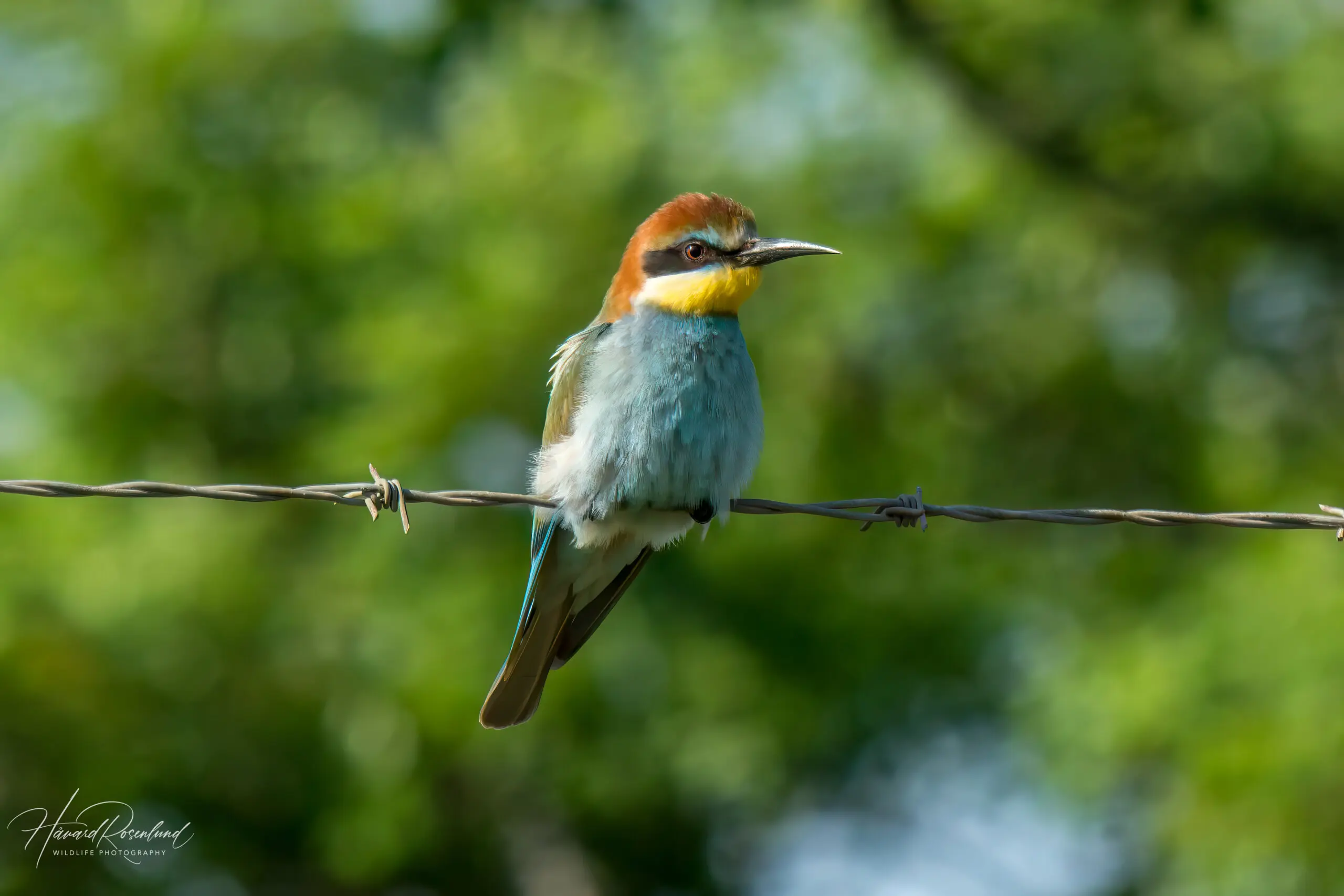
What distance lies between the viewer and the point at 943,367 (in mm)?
9078

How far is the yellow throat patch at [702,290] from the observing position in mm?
4648

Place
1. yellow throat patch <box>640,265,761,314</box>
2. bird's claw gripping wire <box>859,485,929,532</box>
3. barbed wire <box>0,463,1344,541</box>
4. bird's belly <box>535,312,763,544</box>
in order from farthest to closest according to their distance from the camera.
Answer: yellow throat patch <box>640,265,761,314</box> → bird's belly <box>535,312,763,544</box> → bird's claw gripping wire <box>859,485,929,532</box> → barbed wire <box>0,463,1344,541</box>

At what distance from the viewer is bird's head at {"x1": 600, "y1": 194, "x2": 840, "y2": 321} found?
15.4 feet

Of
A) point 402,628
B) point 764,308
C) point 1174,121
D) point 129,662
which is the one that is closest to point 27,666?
point 129,662

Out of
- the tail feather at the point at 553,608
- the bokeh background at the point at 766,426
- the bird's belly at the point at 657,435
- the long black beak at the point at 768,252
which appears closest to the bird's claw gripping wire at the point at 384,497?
the bird's belly at the point at 657,435

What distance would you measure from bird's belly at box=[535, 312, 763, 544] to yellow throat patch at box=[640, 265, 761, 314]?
0.06 metres

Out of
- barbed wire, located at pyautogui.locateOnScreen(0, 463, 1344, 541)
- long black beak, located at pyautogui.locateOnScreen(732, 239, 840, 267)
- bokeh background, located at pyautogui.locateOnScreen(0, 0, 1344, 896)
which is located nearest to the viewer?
barbed wire, located at pyautogui.locateOnScreen(0, 463, 1344, 541)

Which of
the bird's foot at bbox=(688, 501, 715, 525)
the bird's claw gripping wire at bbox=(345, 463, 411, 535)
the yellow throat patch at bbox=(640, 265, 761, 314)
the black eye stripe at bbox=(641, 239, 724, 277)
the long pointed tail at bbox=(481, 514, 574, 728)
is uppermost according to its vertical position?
the black eye stripe at bbox=(641, 239, 724, 277)

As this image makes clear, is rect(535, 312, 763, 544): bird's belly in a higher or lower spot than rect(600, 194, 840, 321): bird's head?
lower

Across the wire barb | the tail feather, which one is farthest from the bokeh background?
the wire barb

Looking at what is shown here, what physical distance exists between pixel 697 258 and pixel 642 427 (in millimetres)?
716

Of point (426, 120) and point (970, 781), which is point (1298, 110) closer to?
point (970, 781)

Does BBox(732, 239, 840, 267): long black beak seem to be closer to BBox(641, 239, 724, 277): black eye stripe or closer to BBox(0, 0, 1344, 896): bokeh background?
BBox(641, 239, 724, 277): black eye stripe

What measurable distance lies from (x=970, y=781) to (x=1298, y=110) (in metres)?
4.58
